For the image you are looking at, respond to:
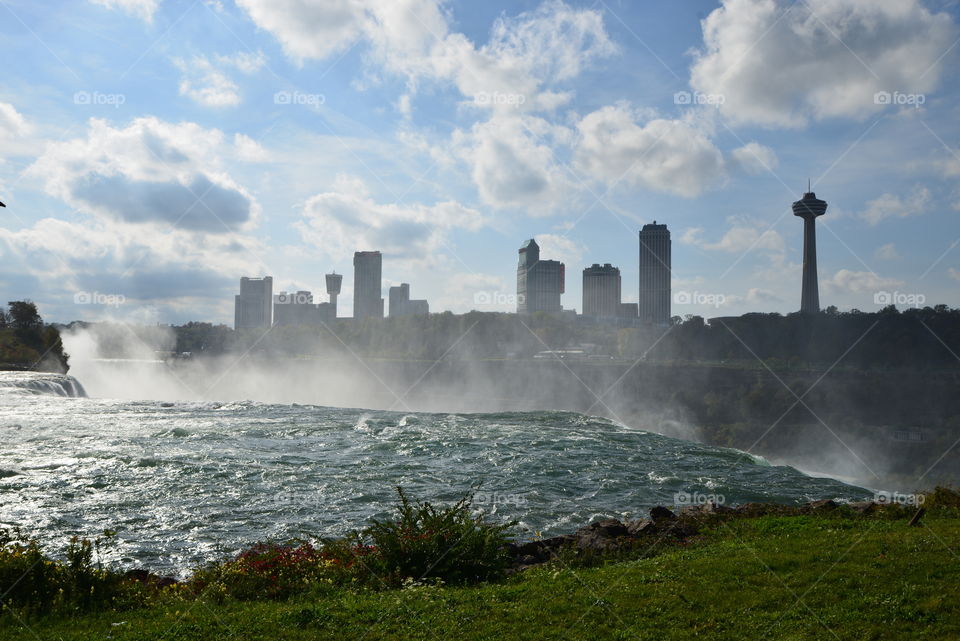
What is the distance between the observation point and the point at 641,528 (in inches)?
487

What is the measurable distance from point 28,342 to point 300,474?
226 feet

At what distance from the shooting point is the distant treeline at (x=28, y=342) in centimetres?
6206

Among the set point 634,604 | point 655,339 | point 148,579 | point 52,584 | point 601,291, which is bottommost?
point 148,579

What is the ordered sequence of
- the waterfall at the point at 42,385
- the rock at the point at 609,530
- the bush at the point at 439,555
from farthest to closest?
the waterfall at the point at 42,385
the rock at the point at 609,530
the bush at the point at 439,555

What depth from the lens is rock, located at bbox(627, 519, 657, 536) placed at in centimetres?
1222

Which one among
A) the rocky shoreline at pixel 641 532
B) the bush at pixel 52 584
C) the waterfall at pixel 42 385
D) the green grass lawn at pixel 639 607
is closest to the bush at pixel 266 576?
the green grass lawn at pixel 639 607

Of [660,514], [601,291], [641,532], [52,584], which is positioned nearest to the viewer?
[52,584]

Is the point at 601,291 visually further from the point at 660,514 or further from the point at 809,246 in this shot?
the point at 660,514

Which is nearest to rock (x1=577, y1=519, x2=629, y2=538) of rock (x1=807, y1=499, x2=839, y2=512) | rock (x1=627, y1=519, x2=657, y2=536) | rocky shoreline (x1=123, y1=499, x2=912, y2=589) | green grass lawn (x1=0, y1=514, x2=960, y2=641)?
rocky shoreline (x1=123, y1=499, x2=912, y2=589)

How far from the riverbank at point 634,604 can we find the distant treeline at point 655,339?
80.6 meters

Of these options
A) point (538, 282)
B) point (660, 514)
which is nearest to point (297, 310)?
point (538, 282)

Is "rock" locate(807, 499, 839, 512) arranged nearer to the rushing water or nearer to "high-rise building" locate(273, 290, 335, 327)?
the rushing water

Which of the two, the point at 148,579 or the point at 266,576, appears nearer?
the point at 266,576

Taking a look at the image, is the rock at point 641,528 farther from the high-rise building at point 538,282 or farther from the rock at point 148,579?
the high-rise building at point 538,282
